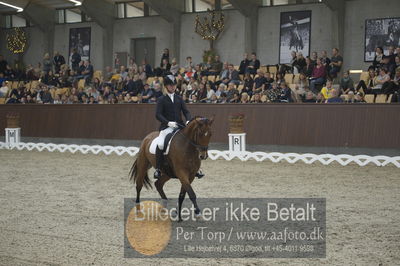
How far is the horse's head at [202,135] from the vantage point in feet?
20.7

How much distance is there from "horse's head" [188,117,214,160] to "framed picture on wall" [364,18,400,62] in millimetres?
14447

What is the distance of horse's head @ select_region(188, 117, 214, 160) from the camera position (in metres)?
6.31

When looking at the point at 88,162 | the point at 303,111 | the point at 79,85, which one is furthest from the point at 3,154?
the point at 303,111

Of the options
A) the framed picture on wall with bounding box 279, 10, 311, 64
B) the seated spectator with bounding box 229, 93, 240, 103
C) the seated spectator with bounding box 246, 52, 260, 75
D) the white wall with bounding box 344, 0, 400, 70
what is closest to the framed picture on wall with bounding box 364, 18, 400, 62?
the white wall with bounding box 344, 0, 400, 70

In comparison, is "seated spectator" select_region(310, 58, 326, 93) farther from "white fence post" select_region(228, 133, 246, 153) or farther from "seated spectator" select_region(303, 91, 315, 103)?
"white fence post" select_region(228, 133, 246, 153)

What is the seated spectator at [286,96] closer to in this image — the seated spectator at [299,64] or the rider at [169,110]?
the seated spectator at [299,64]

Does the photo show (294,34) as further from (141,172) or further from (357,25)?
(141,172)

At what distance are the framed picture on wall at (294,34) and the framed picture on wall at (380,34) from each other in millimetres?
2280

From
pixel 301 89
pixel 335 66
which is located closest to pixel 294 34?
pixel 335 66

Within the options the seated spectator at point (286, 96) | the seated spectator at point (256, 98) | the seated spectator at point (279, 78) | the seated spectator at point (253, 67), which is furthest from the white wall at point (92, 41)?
the seated spectator at point (286, 96)

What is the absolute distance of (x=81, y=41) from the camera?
27672 mm

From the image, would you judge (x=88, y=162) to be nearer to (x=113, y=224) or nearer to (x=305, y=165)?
(x=305, y=165)

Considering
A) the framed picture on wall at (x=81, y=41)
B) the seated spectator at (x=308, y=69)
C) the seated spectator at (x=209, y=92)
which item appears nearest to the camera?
the seated spectator at (x=209, y=92)

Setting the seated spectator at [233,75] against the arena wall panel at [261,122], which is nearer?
the arena wall panel at [261,122]
